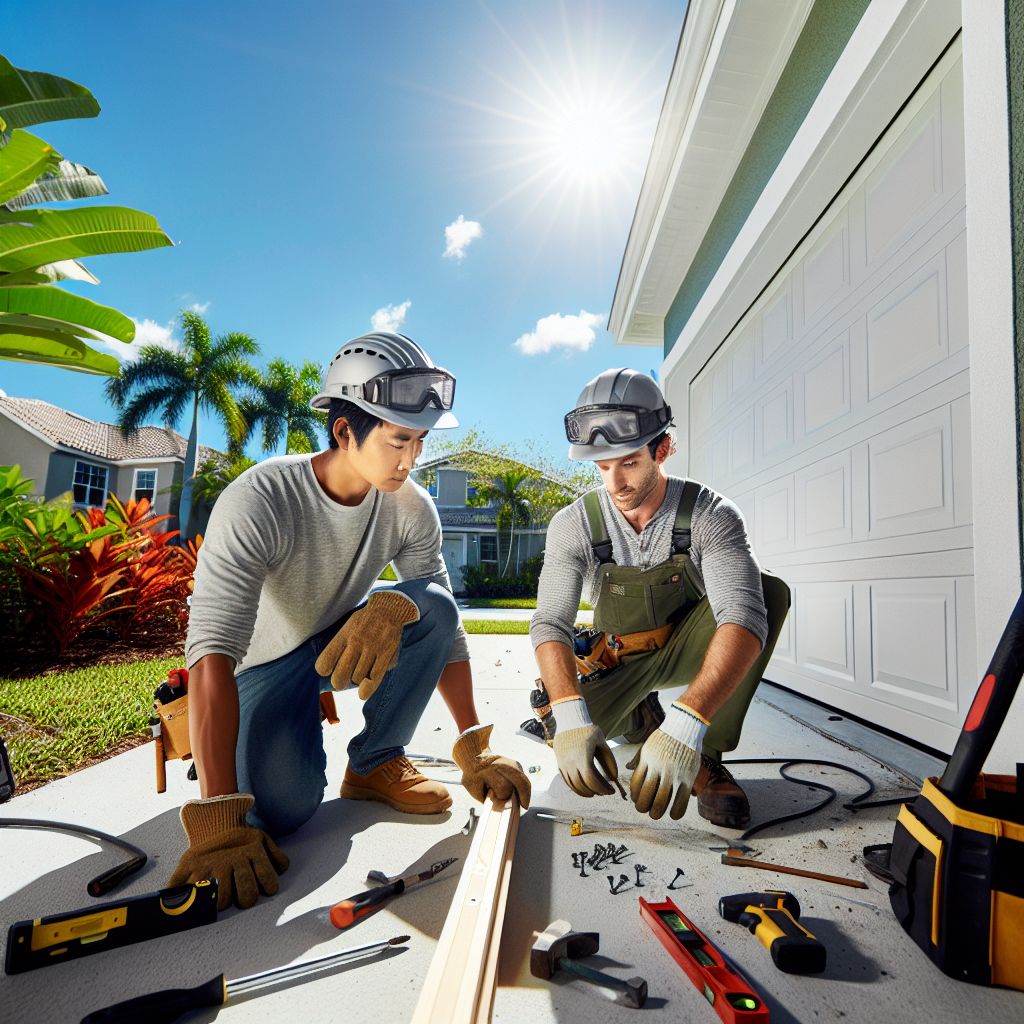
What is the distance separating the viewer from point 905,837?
4.13 feet

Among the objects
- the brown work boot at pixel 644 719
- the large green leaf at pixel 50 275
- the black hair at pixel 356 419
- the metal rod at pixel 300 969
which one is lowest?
the metal rod at pixel 300 969

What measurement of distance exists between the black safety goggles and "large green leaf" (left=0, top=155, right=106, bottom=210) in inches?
150

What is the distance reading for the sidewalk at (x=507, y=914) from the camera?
108 centimetres

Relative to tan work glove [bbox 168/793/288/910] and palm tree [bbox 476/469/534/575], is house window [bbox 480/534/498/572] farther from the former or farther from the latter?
tan work glove [bbox 168/793/288/910]

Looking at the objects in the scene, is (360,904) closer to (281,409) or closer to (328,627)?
(328,627)

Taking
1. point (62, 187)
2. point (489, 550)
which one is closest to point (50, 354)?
point (62, 187)

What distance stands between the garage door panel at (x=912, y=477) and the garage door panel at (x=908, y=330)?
25cm

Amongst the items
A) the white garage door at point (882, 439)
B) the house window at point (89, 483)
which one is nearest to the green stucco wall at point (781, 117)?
the white garage door at point (882, 439)

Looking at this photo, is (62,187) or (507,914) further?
(62,187)

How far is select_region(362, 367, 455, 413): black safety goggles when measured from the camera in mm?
1817

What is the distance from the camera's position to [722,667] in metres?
1.84

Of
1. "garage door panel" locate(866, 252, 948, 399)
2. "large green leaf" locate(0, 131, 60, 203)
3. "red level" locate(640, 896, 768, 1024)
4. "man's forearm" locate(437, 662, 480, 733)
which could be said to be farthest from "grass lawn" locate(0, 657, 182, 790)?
"garage door panel" locate(866, 252, 948, 399)

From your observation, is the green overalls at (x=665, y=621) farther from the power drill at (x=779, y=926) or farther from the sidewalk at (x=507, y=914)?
the power drill at (x=779, y=926)

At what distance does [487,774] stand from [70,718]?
93.2 inches
